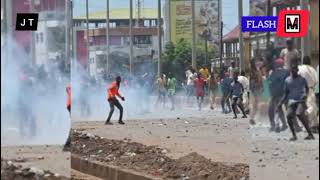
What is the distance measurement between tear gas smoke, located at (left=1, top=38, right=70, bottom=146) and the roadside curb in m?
2.06

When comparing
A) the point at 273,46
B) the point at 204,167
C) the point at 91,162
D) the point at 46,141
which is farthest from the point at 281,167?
the point at 91,162

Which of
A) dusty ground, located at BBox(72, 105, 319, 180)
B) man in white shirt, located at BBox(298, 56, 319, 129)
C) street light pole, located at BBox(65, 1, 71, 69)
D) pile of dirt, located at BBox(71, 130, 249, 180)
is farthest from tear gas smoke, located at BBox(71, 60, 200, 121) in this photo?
man in white shirt, located at BBox(298, 56, 319, 129)

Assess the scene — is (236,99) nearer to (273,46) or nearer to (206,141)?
(206,141)

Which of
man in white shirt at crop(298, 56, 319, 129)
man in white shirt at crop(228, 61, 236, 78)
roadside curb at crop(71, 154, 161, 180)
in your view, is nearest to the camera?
man in white shirt at crop(298, 56, 319, 129)

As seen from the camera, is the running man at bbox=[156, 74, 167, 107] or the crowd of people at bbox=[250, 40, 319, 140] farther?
the running man at bbox=[156, 74, 167, 107]

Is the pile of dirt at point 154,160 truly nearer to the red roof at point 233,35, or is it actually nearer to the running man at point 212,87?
the running man at point 212,87

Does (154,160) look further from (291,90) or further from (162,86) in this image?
(291,90)

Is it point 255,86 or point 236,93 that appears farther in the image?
point 236,93

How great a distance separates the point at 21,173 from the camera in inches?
155

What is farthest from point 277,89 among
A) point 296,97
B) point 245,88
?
point 245,88

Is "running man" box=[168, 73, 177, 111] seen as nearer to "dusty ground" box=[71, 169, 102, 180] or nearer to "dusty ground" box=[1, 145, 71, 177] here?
"dusty ground" box=[1, 145, 71, 177]

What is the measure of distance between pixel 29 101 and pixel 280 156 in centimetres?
151

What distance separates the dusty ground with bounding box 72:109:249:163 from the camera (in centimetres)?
507

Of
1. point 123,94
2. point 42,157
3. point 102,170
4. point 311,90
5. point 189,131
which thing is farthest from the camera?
point 102,170
